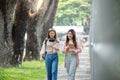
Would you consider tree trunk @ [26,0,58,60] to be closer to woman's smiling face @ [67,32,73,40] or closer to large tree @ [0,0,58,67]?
large tree @ [0,0,58,67]

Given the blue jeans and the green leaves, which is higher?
the green leaves

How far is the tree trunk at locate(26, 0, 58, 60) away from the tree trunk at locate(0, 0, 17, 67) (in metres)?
5.34

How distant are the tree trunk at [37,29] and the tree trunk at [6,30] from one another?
5.34 metres

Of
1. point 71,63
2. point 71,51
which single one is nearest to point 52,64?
point 71,63

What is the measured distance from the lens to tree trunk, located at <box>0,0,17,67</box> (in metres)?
17.5

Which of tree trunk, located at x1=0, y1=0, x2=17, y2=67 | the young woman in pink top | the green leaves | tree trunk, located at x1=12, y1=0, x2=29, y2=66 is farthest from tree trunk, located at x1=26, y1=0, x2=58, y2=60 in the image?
the green leaves

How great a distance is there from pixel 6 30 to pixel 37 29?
6.38 meters

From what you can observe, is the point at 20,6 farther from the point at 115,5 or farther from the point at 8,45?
the point at 115,5

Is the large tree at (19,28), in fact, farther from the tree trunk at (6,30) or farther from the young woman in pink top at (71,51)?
the young woman in pink top at (71,51)

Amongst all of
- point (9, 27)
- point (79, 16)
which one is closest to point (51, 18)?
point (9, 27)

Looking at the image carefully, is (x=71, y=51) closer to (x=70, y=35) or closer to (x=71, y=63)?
(x=71, y=63)

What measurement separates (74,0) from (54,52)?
6153cm

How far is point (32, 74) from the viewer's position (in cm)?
1702

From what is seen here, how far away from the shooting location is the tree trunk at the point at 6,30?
17469 mm
